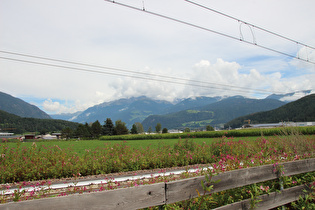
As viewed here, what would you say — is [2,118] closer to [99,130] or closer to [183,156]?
[99,130]

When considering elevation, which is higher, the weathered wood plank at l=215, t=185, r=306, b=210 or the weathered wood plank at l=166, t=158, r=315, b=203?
the weathered wood plank at l=166, t=158, r=315, b=203

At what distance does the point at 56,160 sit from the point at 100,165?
2.16m

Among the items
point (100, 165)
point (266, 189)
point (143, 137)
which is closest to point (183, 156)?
point (100, 165)

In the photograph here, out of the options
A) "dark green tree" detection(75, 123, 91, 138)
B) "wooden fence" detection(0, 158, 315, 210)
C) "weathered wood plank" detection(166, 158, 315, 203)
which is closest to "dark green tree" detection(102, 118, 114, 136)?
"dark green tree" detection(75, 123, 91, 138)

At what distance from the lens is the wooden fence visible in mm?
1950

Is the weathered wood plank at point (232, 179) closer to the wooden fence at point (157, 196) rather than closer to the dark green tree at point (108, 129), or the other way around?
the wooden fence at point (157, 196)

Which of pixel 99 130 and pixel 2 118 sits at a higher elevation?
pixel 2 118

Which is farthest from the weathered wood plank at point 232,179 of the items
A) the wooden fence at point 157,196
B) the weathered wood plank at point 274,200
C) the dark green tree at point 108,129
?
the dark green tree at point 108,129

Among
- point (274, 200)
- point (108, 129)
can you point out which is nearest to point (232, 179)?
point (274, 200)

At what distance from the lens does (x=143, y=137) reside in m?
52.3

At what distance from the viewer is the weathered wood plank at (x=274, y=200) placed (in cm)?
337

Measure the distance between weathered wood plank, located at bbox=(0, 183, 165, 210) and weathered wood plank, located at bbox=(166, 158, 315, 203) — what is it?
0.18m

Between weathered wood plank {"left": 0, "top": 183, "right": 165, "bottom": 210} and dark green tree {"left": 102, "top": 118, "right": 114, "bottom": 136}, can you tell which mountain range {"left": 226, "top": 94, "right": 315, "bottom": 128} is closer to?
dark green tree {"left": 102, "top": 118, "right": 114, "bottom": 136}

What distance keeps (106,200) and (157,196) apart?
63 centimetres
